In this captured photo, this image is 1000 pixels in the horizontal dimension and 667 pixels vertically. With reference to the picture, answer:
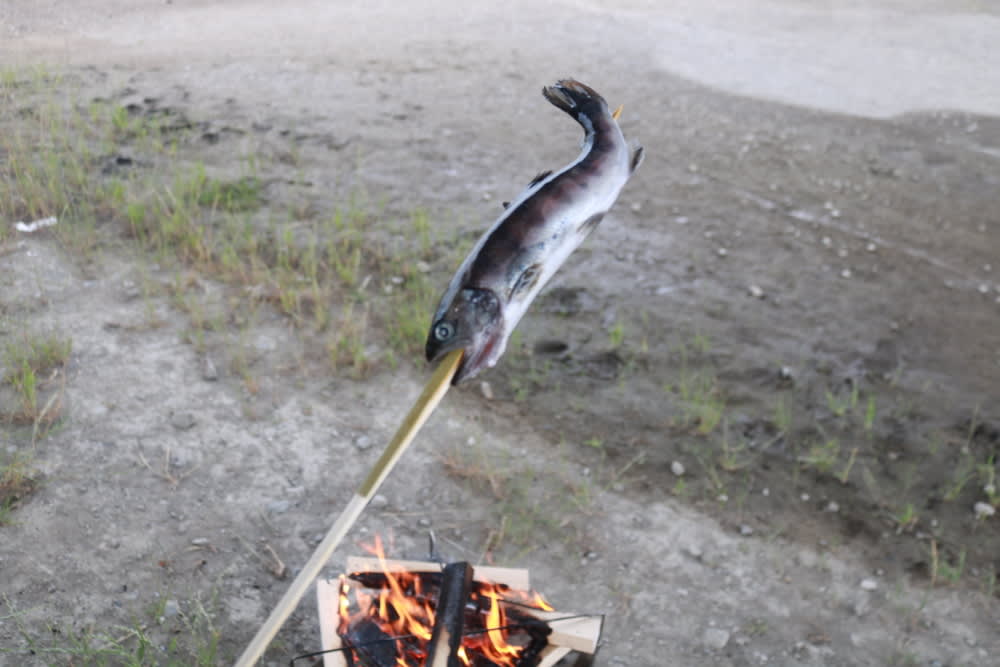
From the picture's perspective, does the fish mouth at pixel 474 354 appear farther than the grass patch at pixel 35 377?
No

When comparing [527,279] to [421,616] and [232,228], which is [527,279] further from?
[232,228]

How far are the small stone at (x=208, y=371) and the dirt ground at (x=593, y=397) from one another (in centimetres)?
2

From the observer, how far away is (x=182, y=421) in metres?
2.94

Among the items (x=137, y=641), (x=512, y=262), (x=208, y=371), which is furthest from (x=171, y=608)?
(x=512, y=262)

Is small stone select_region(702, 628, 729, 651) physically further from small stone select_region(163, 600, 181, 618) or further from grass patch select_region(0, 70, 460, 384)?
grass patch select_region(0, 70, 460, 384)

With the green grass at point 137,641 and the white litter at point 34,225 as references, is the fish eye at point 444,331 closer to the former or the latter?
the green grass at point 137,641

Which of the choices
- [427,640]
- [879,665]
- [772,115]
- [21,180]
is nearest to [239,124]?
[21,180]

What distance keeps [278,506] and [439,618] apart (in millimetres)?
992

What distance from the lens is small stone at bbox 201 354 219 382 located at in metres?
3.15

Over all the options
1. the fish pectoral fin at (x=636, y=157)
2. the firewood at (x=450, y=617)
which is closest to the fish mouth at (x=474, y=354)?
the fish pectoral fin at (x=636, y=157)

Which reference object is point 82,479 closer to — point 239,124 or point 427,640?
point 427,640

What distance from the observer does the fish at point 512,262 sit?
4.33ft

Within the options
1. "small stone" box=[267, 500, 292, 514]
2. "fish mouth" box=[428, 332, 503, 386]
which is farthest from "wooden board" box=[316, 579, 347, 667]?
"fish mouth" box=[428, 332, 503, 386]

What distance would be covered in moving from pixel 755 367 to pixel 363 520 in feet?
5.27
